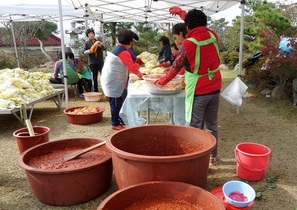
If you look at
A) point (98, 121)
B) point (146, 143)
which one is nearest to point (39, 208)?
point (146, 143)

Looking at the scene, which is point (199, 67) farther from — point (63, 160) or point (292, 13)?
point (292, 13)

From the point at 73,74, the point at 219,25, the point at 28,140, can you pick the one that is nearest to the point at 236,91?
the point at 28,140

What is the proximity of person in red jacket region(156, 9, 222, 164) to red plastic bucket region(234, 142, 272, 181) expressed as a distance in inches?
20.9

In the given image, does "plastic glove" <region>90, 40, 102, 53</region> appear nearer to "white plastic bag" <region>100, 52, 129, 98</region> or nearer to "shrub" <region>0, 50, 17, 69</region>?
"white plastic bag" <region>100, 52, 129, 98</region>

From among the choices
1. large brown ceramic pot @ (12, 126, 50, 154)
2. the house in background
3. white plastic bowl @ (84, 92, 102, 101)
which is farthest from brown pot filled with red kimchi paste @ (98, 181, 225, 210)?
the house in background

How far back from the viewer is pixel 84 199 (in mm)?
2453

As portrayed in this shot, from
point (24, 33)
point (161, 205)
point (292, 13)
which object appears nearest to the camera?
point (161, 205)

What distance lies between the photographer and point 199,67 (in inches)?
105

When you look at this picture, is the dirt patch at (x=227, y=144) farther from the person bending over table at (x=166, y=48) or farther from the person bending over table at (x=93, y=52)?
the person bending over table at (x=166, y=48)

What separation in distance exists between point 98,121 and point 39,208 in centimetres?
273

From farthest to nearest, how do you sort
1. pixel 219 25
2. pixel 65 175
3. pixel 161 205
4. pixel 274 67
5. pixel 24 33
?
pixel 219 25, pixel 24 33, pixel 274 67, pixel 65 175, pixel 161 205

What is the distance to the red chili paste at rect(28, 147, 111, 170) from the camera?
246cm

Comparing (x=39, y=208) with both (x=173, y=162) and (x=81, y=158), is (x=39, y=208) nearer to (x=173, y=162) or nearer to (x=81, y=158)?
(x=81, y=158)

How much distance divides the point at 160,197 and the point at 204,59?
1427 millimetres
